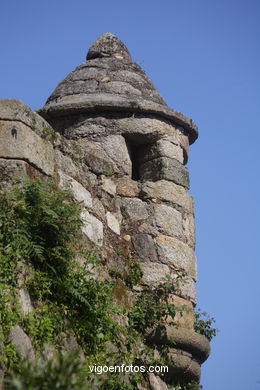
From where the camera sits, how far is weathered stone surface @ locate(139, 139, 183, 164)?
6.50m

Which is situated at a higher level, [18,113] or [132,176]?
[132,176]

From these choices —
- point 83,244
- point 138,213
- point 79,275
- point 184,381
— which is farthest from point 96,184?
point 184,381

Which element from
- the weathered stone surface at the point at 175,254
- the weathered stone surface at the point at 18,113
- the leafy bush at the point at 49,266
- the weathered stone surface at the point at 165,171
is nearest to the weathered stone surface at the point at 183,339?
the weathered stone surface at the point at 175,254

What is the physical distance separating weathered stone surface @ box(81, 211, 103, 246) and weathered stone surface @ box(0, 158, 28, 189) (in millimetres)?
786

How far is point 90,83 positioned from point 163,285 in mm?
2023

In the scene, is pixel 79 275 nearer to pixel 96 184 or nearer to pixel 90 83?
pixel 96 184

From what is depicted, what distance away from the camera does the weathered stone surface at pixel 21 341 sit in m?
3.81

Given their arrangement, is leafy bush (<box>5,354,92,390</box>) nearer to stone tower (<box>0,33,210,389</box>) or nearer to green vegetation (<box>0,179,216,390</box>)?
green vegetation (<box>0,179,216,390</box>)

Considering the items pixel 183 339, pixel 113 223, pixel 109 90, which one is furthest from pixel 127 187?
pixel 183 339

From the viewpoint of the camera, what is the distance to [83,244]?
17.1ft

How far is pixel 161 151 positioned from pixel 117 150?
1.27 feet

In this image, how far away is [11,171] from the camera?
4785 millimetres

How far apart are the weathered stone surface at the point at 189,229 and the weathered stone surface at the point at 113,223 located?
623 millimetres

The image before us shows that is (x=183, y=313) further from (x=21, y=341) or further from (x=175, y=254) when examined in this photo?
(x=21, y=341)
